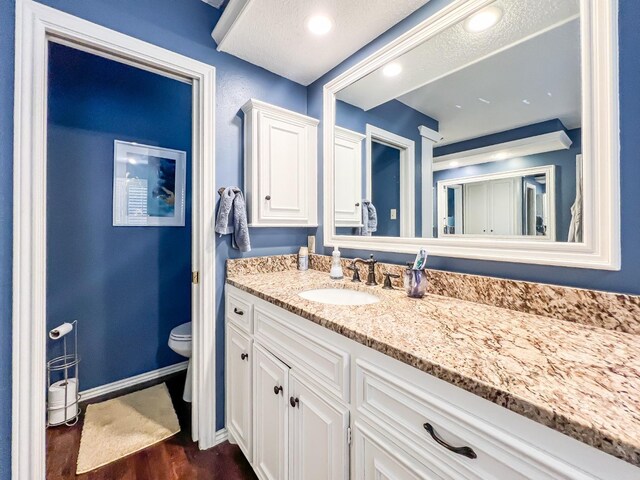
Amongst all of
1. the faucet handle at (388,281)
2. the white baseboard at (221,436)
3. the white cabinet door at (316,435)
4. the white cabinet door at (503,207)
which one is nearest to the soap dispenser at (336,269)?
the faucet handle at (388,281)

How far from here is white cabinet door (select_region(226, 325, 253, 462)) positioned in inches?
51.9

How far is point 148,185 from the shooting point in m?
2.14

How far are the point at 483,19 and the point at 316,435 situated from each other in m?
1.64

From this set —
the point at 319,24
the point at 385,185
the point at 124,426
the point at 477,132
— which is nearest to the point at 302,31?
the point at 319,24

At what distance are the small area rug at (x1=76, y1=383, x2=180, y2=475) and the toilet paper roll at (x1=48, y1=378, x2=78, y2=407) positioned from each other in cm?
16

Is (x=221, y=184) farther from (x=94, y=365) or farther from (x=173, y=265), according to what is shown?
(x=94, y=365)

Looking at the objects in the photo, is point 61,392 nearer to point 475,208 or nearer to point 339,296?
point 339,296

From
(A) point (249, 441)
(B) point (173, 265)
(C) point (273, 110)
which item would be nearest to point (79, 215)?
(B) point (173, 265)

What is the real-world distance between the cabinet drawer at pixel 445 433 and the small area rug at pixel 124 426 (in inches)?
59.3

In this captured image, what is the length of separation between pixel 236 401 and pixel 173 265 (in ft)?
4.30

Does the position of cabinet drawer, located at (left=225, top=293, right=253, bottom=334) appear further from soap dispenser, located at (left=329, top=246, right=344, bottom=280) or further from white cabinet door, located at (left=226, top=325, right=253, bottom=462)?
soap dispenser, located at (left=329, top=246, right=344, bottom=280)

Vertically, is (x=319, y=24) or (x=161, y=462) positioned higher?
(x=319, y=24)

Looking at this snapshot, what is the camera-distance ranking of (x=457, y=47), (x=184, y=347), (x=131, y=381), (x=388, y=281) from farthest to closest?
(x=131, y=381)
(x=184, y=347)
(x=388, y=281)
(x=457, y=47)

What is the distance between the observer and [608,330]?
0.77 meters
